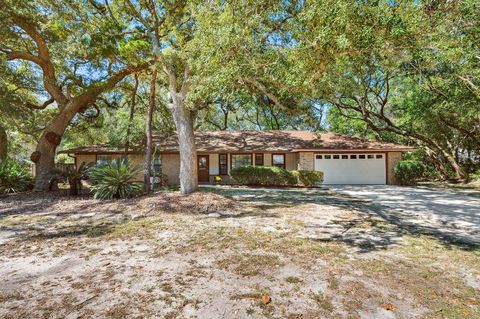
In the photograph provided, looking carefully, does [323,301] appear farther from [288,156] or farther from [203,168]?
[203,168]

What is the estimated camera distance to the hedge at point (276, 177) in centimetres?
1533

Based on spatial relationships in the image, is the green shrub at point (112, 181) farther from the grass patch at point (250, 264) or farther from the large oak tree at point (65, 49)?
the grass patch at point (250, 264)

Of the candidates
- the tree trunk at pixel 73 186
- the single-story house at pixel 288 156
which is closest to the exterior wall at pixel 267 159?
the single-story house at pixel 288 156

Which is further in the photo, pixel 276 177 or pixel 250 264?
pixel 276 177

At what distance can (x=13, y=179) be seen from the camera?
11688 millimetres

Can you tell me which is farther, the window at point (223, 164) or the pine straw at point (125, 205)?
the window at point (223, 164)

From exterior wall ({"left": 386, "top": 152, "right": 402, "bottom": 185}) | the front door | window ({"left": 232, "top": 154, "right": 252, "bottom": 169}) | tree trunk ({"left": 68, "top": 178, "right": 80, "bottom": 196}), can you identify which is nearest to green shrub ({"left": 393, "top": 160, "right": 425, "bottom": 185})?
exterior wall ({"left": 386, "top": 152, "right": 402, "bottom": 185})

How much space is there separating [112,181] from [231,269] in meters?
A: 7.68

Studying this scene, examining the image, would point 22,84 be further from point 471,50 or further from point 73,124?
point 471,50

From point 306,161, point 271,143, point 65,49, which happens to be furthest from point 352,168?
point 65,49

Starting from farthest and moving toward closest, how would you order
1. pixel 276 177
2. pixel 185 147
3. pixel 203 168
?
pixel 203 168 < pixel 276 177 < pixel 185 147

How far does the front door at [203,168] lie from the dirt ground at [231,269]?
36.0 ft

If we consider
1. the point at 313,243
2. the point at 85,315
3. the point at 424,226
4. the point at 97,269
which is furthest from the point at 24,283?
the point at 424,226

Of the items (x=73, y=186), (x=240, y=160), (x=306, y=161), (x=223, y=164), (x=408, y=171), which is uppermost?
(x=240, y=160)
